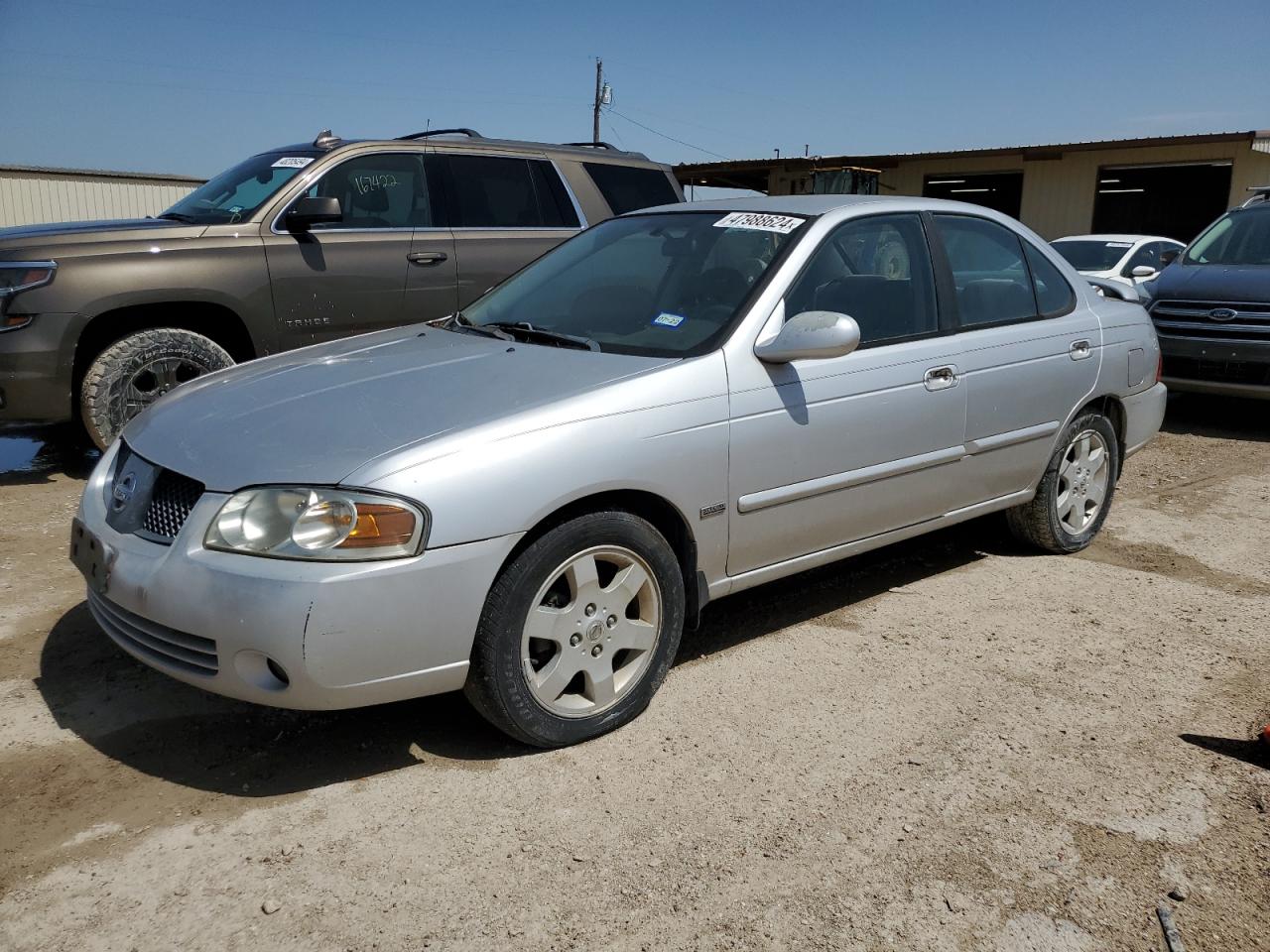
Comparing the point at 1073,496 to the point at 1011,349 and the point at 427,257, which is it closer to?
the point at 1011,349

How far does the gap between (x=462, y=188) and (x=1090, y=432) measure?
417 centimetres

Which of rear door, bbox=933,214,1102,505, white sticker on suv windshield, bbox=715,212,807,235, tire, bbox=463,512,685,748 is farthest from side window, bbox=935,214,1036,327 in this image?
tire, bbox=463,512,685,748

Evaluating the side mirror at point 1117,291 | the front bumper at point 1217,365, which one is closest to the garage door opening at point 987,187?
the front bumper at point 1217,365

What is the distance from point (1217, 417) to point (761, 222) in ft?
23.0

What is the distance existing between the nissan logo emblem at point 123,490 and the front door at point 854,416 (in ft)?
5.99

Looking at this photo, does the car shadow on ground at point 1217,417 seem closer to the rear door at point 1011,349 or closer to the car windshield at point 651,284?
the rear door at point 1011,349

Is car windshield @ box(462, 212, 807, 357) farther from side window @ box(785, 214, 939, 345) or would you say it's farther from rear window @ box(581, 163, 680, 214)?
rear window @ box(581, 163, 680, 214)

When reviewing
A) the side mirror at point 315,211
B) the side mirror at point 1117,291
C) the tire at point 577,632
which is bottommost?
the tire at point 577,632

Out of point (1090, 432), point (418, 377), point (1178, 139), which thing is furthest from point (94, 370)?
point (1178, 139)

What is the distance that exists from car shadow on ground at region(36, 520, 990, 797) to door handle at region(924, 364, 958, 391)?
1.20m

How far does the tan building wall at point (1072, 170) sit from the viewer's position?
19641 millimetres

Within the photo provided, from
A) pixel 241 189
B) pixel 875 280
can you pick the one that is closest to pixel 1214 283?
pixel 875 280

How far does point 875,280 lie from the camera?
412 centimetres

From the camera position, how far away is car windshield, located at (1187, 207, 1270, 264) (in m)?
9.14
